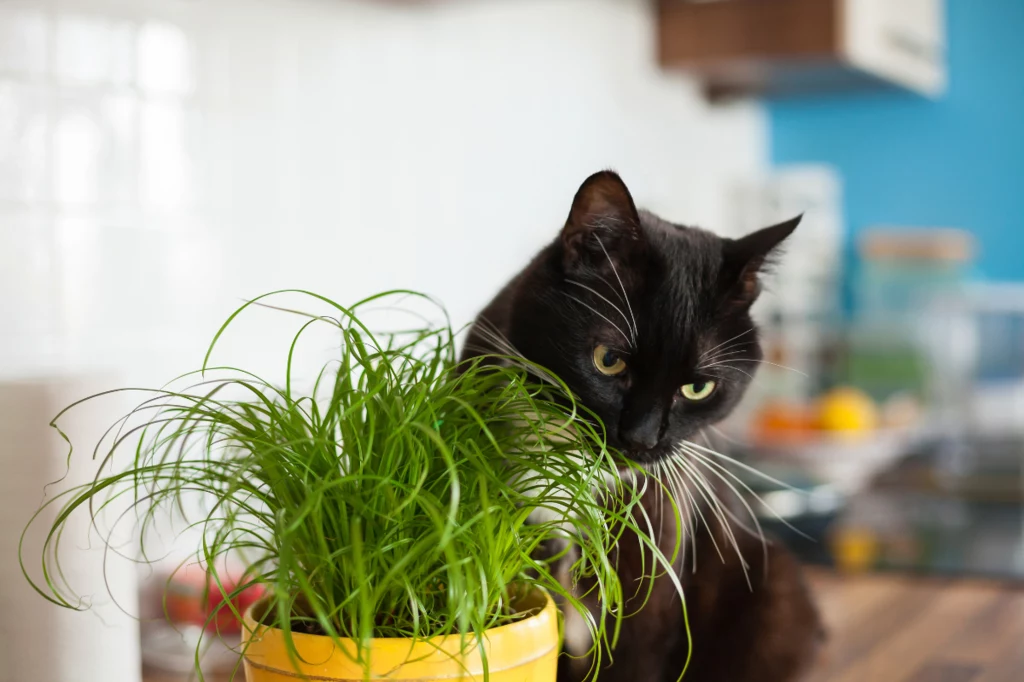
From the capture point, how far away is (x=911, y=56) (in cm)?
284

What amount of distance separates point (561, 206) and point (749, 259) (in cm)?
151

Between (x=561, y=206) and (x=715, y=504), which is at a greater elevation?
(x=561, y=206)

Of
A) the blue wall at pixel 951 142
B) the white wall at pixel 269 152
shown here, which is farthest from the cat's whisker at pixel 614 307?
the blue wall at pixel 951 142

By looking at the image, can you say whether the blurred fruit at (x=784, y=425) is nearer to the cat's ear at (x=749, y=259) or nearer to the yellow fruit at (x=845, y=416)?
the yellow fruit at (x=845, y=416)

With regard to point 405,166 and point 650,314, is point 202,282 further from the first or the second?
point 650,314

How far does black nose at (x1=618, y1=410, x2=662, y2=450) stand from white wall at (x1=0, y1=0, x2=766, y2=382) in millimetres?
700

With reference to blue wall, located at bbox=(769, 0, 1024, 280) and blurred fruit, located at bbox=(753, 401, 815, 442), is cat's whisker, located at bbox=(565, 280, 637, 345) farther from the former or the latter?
blue wall, located at bbox=(769, 0, 1024, 280)

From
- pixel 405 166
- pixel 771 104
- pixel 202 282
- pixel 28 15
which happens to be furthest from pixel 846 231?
pixel 28 15

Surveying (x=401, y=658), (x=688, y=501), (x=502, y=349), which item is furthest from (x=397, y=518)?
(x=688, y=501)

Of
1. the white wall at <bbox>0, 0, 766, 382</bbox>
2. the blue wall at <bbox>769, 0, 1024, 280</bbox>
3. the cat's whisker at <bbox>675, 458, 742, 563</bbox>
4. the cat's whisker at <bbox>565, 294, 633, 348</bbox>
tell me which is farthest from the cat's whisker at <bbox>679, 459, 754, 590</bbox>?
the blue wall at <bbox>769, 0, 1024, 280</bbox>

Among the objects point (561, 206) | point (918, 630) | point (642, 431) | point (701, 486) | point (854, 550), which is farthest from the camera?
point (561, 206)

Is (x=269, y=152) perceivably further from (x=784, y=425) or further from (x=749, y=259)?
(x=784, y=425)

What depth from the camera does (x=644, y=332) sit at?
0.75 meters

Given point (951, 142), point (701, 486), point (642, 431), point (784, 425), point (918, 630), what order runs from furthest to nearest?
point (951, 142) < point (784, 425) < point (918, 630) < point (701, 486) < point (642, 431)
